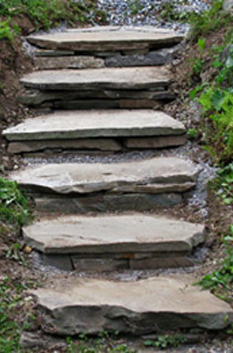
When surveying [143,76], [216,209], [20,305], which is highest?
[143,76]

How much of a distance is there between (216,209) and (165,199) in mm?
372

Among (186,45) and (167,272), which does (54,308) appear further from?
(186,45)

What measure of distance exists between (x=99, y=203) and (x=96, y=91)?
126cm

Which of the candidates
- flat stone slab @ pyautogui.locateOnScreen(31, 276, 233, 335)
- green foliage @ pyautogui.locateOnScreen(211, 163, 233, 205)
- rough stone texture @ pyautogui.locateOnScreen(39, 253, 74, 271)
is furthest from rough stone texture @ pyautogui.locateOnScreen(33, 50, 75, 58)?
flat stone slab @ pyautogui.locateOnScreen(31, 276, 233, 335)

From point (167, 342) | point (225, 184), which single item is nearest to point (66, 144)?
point (225, 184)

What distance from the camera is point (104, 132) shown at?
4379mm

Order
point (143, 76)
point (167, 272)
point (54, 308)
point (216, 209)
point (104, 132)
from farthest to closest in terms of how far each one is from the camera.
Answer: point (143, 76), point (104, 132), point (216, 209), point (167, 272), point (54, 308)

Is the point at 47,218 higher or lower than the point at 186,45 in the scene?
lower

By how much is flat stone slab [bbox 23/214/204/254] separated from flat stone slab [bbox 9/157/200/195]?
232 millimetres

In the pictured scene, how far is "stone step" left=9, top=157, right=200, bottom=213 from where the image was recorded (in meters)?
3.95

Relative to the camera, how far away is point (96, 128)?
14.3ft

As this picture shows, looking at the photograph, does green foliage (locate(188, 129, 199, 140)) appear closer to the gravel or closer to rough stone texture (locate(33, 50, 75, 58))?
rough stone texture (locate(33, 50, 75, 58))

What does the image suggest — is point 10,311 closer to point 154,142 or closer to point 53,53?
point 154,142

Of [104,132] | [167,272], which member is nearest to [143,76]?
[104,132]
